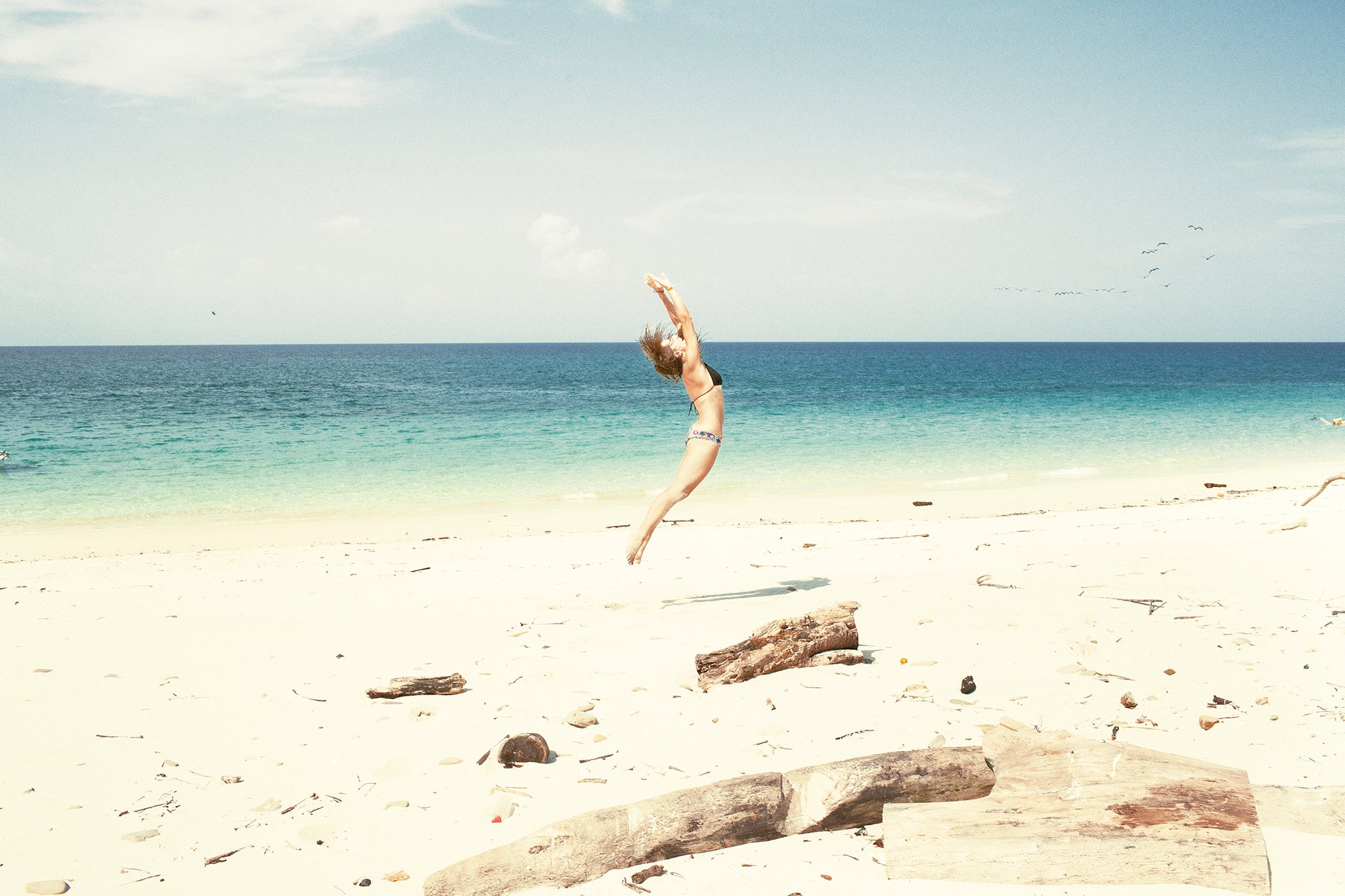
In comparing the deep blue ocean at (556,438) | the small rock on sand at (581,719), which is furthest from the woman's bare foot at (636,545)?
the deep blue ocean at (556,438)

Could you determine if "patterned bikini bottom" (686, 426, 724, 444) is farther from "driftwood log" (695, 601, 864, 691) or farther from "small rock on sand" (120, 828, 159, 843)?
"small rock on sand" (120, 828, 159, 843)

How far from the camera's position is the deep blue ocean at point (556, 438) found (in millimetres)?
18000

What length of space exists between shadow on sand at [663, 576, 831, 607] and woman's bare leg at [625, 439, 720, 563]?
2.51ft

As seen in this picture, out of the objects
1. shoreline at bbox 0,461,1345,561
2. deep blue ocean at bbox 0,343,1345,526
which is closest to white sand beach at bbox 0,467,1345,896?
shoreline at bbox 0,461,1345,561

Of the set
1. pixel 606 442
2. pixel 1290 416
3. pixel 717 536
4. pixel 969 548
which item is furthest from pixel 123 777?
pixel 1290 416

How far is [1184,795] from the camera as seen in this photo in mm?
3031

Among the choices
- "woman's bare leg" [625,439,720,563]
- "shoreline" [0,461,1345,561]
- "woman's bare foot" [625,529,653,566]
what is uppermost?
"woman's bare leg" [625,439,720,563]

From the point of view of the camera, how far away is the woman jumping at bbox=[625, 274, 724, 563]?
6.56 m

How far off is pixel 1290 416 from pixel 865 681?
37.3 metres

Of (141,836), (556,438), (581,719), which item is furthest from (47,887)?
(556,438)

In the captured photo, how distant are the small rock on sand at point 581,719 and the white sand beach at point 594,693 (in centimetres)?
4

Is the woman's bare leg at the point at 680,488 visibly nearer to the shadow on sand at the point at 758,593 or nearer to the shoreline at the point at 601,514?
the shadow on sand at the point at 758,593

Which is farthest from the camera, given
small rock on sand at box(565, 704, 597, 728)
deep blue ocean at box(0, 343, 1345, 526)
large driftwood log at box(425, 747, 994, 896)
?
deep blue ocean at box(0, 343, 1345, 526)

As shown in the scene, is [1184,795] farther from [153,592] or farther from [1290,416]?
[1290,416]
